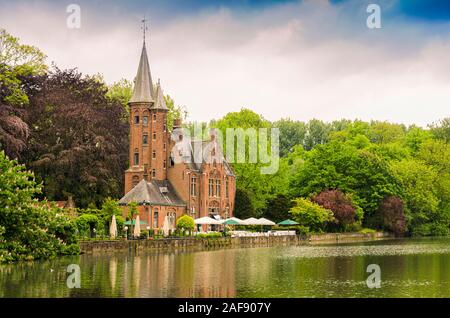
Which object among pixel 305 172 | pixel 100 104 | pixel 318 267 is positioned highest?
pixel 100 104

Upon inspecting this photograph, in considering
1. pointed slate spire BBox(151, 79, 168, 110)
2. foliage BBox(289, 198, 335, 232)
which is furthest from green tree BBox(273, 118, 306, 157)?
pointed slate spire BBox(151, 79, 168, 110)

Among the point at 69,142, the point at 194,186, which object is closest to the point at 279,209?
the point at 194,186

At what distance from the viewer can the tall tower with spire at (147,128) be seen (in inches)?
2778

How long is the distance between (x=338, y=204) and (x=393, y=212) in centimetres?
891

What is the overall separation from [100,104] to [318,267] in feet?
127

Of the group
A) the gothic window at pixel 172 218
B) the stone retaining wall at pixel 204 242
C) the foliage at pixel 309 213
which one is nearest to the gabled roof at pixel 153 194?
the gothic window at pixel 172 218

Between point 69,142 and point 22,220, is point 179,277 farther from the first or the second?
point 69,142

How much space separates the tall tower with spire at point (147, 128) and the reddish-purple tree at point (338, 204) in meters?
16.3

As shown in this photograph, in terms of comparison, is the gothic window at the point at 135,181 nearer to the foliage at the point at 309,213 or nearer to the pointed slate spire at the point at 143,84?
the pointed slate spire at the point at 143,84

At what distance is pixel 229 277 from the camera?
98.1ft

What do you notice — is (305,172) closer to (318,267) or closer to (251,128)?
(251,128)

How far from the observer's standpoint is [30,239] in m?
35.8
